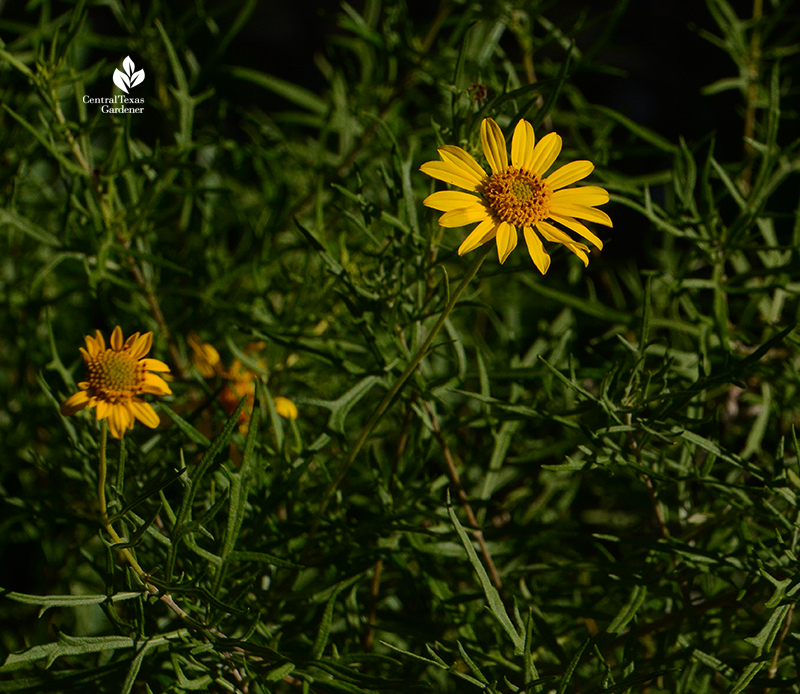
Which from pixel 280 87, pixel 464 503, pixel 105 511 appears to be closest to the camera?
pixel 105 511

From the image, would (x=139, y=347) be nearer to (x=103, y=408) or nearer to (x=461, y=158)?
(x=103, y=408)

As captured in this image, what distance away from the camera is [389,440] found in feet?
5.23

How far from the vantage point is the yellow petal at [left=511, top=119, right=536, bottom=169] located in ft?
2.60

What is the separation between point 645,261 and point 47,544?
1820mm

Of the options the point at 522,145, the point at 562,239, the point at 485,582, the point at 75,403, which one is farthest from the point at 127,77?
the point at 485,582

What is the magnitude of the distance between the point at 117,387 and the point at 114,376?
0.5 inches

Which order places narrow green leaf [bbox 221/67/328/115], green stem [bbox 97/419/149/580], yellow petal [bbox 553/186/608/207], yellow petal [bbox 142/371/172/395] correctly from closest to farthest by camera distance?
green stem [bbox 97/419/149/580] < yellow petal [bbox 553/186/608/207] < yellow petal [bbox 142/371/172/395] < narrow green leaf [bbox 221/67/328/115]

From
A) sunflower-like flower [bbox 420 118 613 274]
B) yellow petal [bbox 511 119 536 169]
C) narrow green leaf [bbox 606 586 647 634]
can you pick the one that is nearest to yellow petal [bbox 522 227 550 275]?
sunflower-like flower [bbox 420 118 613 274]

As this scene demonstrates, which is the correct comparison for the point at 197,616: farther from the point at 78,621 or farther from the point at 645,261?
the point at 645,261

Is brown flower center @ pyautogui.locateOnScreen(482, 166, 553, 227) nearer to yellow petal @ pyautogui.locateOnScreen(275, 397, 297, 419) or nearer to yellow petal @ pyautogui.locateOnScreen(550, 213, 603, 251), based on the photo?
yellow petal @ pyautogui.locateOnScreen(550, 213, 603, 251)

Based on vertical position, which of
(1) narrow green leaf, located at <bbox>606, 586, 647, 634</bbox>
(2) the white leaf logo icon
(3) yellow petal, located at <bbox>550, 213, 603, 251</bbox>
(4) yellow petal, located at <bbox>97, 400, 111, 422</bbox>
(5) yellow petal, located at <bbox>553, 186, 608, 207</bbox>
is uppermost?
(2) the white leaf logo icon

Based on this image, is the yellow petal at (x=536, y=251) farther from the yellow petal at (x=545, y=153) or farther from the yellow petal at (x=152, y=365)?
the yellow petal at (x=152, y=365)

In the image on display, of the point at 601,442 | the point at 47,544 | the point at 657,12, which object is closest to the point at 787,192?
the point at 657,12

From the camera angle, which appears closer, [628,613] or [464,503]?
[628,613]
